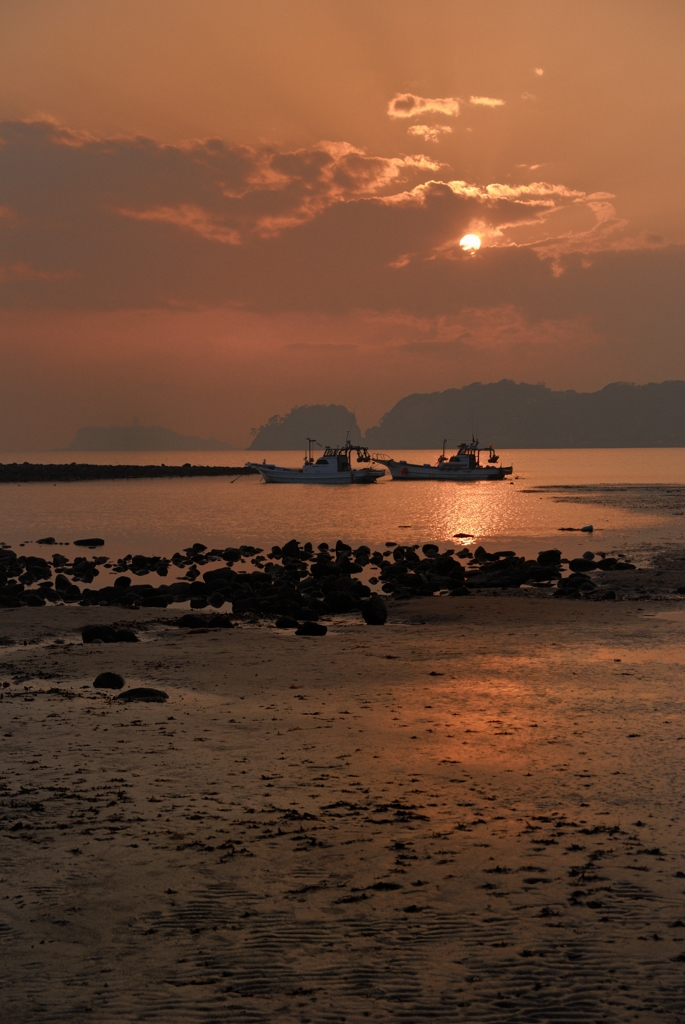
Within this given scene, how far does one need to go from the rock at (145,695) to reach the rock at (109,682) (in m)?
0.68

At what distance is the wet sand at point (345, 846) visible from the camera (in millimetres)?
6430

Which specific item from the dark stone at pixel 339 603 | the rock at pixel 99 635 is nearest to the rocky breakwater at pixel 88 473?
the dark stone at pixel 339 603

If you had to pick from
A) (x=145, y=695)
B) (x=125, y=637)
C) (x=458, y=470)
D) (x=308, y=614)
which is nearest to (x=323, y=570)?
(x=308, y=614)

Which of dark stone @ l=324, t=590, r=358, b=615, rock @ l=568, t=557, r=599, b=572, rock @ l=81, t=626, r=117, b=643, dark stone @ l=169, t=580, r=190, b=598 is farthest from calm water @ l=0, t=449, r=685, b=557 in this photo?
rock @ l=81, t=626, r=117, b=643

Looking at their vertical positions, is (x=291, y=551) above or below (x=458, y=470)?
below

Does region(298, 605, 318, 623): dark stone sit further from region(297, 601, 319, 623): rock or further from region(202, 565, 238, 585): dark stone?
region(202, 565, 238, 585): dark stone

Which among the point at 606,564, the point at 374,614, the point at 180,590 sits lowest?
the point at 180,590

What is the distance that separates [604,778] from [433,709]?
3582mm

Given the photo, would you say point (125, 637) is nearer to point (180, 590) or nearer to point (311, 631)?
point (311, 631)

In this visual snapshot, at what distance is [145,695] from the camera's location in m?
14.4

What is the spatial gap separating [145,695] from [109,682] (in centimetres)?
111

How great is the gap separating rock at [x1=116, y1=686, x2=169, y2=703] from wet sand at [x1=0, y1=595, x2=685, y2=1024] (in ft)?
0.97

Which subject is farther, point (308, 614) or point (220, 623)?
point (308, 614)

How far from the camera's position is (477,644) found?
63.6 feet
